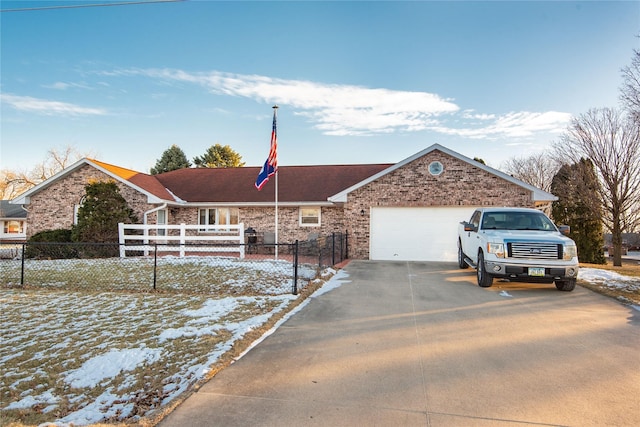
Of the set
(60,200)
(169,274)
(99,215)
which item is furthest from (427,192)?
(60,200)

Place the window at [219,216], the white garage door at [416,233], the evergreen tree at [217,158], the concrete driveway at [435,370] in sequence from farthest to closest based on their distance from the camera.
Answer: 1. the evergreen tree at [217,158]
2. the window at [219,216]
3. the white garage door at [416,233]
4. the concrete driveway at [435,370]

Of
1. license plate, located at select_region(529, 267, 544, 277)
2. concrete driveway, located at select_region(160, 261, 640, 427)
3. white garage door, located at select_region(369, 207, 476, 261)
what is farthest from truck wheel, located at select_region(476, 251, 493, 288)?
white garage door, located at select_region(369, 207, 476, 261)

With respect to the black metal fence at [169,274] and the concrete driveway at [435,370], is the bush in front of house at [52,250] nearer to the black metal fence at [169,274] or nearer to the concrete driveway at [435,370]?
the black metal fence at [169,274]

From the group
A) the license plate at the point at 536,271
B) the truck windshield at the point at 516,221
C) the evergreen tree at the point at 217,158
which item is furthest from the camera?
the evergreen tree at the point at 217,158

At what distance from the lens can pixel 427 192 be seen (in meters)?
15.6

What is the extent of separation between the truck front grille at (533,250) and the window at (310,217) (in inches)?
437

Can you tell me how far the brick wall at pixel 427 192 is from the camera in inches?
599

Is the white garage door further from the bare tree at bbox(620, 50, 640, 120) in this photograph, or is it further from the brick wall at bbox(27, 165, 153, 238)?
the brick wall at bbox(27, 165, 153, 238)

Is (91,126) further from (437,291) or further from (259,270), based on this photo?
(437,291)

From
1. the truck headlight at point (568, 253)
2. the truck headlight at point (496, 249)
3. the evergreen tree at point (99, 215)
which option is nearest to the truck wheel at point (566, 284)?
the truck headlight at point (568, 253)

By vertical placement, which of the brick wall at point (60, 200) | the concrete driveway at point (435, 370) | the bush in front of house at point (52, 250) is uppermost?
the brick wall at point (60, 200)

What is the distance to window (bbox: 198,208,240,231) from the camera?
770 inches

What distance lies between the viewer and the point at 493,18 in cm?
1286

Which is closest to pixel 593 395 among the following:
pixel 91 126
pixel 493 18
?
pixel 493 18
